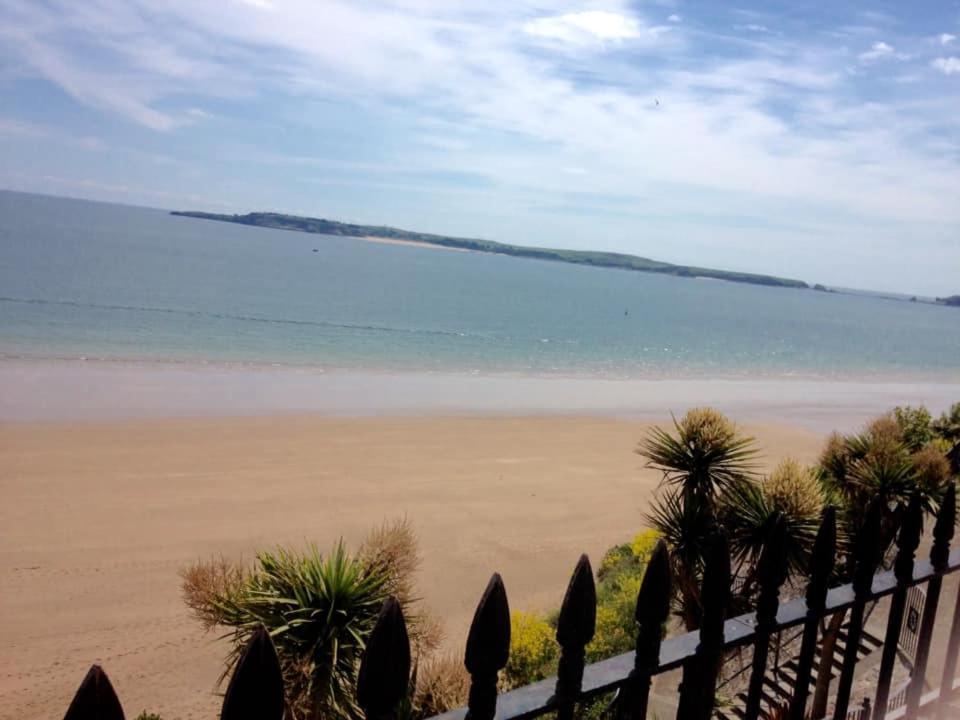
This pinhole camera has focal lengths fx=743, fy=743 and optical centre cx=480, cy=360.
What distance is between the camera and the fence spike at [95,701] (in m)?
1.20

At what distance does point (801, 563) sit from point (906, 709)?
13.5 ft

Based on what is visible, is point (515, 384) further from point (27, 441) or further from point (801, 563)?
point (801, 563)

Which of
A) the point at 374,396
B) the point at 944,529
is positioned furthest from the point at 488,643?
the point at 374,396

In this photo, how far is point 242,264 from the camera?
386 ft

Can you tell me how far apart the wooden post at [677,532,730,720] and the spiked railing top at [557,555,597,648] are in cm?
44

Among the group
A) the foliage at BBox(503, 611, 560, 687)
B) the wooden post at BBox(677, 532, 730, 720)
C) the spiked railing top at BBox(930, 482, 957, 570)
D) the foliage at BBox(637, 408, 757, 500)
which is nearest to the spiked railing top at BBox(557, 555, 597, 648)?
the wooden post at BBox(677, 532, 730, 720)

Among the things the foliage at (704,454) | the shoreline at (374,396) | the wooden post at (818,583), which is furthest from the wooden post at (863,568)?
the shoreline at (374,396)

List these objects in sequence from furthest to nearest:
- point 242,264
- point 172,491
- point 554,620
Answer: point 242,264 → point 172,491 → point 554,620

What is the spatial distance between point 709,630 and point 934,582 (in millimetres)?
→ 1429

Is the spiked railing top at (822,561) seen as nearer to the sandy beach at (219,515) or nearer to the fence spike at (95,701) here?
the fence spike at (95,701)

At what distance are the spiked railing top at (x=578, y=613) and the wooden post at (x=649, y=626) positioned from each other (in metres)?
0.18

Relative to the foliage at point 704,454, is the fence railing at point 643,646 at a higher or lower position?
higher

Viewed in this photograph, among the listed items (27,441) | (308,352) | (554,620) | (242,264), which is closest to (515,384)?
(308,352)

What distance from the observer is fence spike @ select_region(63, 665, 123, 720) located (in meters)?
1.20
